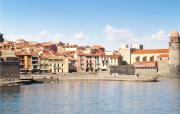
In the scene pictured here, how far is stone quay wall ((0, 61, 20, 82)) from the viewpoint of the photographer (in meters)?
50.9

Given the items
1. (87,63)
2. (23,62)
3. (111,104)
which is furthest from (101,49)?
(111,104)

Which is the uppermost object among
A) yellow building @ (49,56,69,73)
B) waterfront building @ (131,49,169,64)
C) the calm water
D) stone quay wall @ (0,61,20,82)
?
waterfront building @ (131,49,169,64)

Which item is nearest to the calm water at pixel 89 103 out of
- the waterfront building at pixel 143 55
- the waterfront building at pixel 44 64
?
the waterfront building at pixel 44 64

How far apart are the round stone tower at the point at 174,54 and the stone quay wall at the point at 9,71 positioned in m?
34.1

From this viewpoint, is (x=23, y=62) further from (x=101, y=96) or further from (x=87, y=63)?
(x=101, y=96)

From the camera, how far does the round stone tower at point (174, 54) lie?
268ft

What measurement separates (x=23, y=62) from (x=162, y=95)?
107 ft

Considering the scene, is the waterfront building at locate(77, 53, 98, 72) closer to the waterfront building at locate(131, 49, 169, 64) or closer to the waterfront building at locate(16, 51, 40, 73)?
the waterfront building at locate(16, 51, 40, 73)

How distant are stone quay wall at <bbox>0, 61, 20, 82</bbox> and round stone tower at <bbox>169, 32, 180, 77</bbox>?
34.1 metres

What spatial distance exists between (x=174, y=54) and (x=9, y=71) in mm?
37626

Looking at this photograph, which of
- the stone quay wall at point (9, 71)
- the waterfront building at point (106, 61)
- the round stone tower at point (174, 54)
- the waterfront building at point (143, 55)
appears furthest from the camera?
the waterfront building at point (143, 55)

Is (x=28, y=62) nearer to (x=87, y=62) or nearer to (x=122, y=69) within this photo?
(x=87, y=62)

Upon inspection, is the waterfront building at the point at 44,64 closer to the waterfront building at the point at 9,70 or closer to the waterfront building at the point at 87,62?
the waterfront building at the point at 87,62

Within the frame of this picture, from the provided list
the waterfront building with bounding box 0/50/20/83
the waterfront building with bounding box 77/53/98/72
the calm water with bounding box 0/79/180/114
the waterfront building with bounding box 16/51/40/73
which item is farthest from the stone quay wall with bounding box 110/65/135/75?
the calm water with bounding box 0/79/180/114
